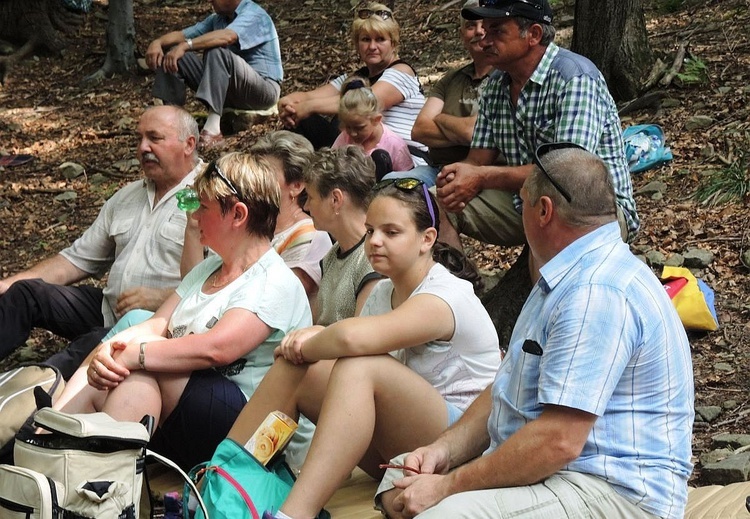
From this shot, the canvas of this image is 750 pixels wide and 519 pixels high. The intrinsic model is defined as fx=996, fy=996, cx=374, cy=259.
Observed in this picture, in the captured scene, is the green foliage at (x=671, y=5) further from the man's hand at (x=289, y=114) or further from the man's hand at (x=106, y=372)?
the man's hand at (x=106, y=372)

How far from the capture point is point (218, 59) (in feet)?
25.6

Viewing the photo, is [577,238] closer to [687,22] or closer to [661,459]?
[661,459]

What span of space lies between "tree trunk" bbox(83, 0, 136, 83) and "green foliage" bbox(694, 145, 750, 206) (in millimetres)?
7194

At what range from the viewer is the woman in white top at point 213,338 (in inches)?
146

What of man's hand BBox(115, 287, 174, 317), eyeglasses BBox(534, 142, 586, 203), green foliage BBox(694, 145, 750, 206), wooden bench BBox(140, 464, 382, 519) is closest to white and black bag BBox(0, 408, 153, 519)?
wooden bench BBox(140, 464, 382, 519)

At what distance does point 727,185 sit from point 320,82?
476 cm

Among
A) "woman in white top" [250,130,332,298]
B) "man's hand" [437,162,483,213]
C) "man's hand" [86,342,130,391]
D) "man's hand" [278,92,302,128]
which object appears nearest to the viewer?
"man's hand" [86,342,130,391]

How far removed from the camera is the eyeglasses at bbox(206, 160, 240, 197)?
3.92 m

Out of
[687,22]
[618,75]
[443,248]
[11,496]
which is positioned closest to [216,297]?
[443,248]

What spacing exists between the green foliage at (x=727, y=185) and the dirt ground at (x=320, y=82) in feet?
0.23

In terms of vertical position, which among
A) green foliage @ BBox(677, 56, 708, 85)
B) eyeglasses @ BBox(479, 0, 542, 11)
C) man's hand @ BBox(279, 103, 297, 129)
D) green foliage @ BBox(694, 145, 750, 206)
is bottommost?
green foliage @ BBox(694, 145, 750, 206)

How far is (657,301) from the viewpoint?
2494 millimetres

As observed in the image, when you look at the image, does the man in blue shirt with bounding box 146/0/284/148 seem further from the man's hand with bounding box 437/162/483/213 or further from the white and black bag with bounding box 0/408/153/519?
the white and black bag with bounding box 0/408/153/519

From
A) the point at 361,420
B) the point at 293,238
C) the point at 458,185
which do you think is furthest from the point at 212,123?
the point at 361,420
